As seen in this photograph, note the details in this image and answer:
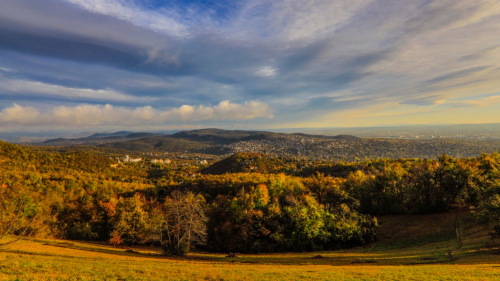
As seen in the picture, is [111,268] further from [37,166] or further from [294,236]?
[37,166]

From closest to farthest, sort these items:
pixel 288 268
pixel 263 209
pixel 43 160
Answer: pixel 288 268, pixel 263 209, pixel 43 160

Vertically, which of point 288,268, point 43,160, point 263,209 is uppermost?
point 43,160

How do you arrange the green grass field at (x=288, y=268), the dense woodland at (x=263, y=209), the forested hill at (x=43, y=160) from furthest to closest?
the forested hill at (x=43, y=160), the dense woodland at (x=263, y=209), the green grass field at (x=288, y=268)

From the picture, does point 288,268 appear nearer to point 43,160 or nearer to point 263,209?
point 263,209

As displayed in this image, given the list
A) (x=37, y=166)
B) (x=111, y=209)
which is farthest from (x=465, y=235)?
(x=37, y=166)

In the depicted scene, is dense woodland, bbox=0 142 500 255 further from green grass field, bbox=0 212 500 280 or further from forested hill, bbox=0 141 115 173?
forested hill, bbox=0 141 115 173

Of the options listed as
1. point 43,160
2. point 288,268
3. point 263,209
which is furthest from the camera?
point 43,160

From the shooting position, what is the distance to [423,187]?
5031 centimetres

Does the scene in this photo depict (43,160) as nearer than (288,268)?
No

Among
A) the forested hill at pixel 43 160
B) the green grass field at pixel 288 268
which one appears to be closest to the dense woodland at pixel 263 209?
the green grass field at pixel 288 268

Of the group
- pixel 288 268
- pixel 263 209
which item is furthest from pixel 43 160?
pixel 288 268

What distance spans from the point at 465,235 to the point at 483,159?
81.9ft

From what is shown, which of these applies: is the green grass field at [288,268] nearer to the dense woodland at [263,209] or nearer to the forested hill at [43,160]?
the dense woodland at [263,209]

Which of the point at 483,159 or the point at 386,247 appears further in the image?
the point at 483,159
